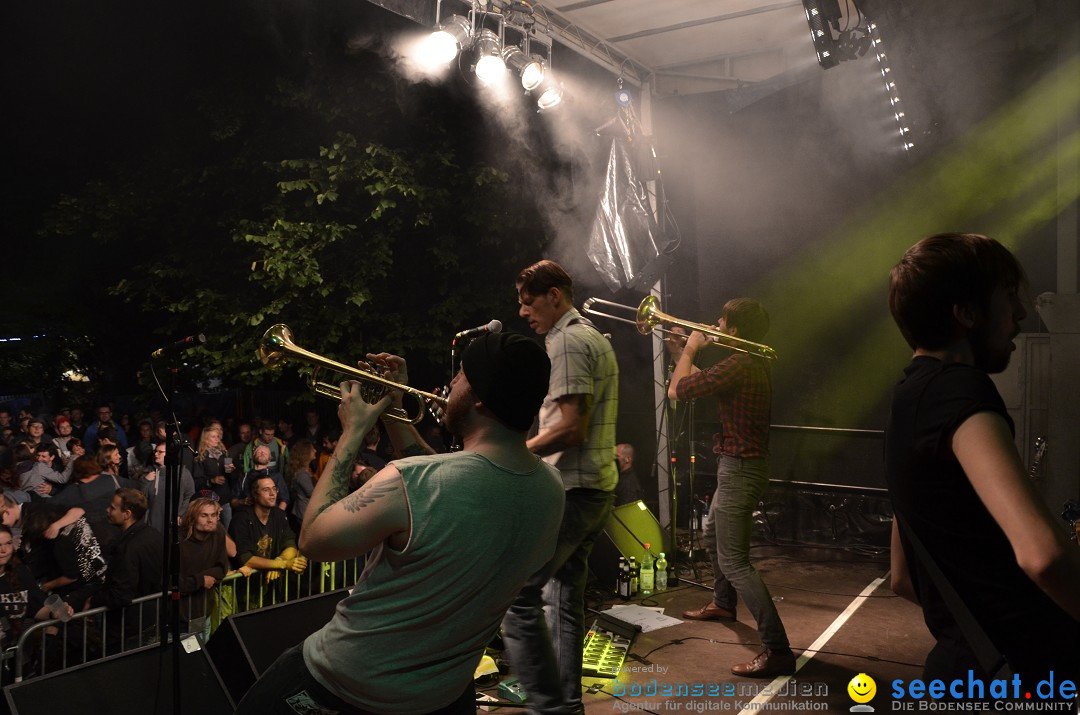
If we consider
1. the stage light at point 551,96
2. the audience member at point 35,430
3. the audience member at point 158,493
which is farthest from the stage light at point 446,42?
the audience member at point 35,430

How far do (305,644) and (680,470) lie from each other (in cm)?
767

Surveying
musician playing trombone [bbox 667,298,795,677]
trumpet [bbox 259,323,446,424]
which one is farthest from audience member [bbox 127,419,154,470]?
musician playing trombone [bbox 667,298,795,677]

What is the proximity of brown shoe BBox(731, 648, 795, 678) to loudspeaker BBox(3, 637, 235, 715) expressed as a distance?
2.85 meters

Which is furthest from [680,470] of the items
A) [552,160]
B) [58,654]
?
[58,654]

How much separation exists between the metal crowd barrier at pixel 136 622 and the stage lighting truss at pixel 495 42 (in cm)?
415

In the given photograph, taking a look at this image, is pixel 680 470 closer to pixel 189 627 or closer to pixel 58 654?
pixel 189 627

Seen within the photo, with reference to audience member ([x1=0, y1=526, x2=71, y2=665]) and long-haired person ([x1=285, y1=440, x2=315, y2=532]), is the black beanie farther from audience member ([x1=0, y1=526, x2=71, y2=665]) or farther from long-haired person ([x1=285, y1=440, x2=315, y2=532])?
long-haired person ([x1=285, y1=440, x2=315, y2=532])

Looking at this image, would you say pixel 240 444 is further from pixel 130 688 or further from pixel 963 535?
pixel 963 535

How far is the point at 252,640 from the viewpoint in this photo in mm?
3797

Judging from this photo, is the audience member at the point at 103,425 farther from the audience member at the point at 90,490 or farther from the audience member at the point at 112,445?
the audience member at the point at 90,490

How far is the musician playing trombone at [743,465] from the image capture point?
4449 mm

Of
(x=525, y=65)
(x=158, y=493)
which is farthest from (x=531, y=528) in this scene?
(x=158, y=493)

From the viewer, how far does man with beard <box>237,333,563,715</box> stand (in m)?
1.85

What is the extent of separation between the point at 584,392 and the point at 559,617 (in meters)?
1.09
